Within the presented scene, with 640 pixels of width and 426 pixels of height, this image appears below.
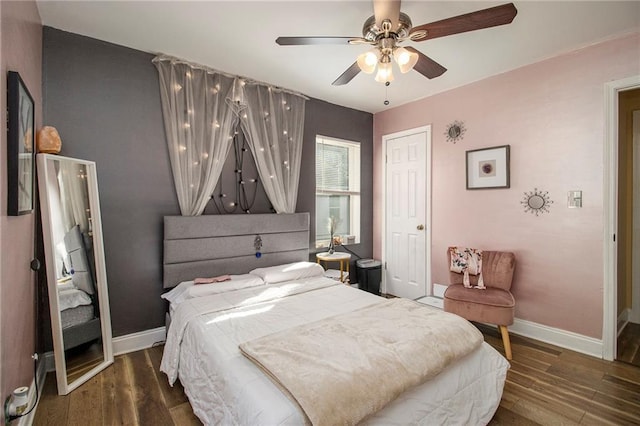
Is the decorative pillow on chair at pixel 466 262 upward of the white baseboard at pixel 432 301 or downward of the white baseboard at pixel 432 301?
upward

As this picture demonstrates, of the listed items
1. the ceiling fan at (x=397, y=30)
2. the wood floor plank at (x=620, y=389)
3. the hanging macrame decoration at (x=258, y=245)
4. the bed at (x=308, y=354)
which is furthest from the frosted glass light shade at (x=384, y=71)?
the wood floor plank at (x=620, y=389)

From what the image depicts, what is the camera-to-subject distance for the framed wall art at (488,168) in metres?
3.21

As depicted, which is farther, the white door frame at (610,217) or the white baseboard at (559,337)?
the white baseboard at (559,337)

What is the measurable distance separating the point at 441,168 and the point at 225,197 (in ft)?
8.59

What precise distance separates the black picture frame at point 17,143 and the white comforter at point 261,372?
1197 millimetres

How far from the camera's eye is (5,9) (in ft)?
4.75

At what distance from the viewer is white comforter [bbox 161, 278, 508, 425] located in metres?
1.35

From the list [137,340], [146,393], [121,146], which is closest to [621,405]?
[146,393]

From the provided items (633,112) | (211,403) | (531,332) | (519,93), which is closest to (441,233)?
(531,332)

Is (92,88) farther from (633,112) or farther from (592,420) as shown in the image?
(633,112)

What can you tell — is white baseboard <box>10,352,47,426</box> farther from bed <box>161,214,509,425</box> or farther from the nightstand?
the nightstand

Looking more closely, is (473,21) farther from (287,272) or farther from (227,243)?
(227,243)

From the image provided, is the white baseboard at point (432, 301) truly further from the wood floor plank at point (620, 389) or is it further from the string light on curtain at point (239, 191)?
the string light on curtain at point (239, 191)

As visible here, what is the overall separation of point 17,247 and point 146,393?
1.26 m
